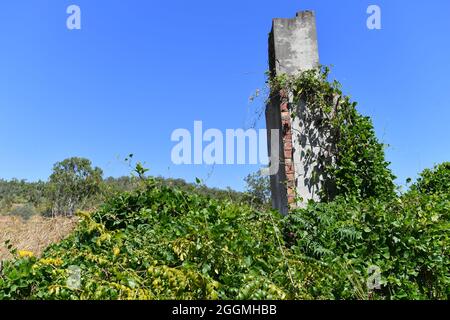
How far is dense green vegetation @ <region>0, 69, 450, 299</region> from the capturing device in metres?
2.98

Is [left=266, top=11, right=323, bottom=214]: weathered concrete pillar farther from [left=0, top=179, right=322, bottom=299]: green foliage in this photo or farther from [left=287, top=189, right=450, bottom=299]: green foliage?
[left=0, top=179, right=322, bottom=299]: green foliage

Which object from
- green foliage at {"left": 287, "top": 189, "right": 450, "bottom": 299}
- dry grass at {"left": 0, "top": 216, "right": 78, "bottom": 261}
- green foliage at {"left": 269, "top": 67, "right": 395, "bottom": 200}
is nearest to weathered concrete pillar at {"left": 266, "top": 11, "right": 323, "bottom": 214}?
green foliage at {"left": 269, "top": 67, "right": 395, "bottom": 200}

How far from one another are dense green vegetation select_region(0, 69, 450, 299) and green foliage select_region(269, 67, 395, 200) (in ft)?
2.68

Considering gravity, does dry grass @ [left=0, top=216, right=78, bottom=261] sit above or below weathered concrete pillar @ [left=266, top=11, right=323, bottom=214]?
below

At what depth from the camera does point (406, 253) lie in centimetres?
415

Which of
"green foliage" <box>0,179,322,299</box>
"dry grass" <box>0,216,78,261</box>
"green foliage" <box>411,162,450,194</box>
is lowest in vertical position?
"green foliage" <box>0,179,322,299</box>

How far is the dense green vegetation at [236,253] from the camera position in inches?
117

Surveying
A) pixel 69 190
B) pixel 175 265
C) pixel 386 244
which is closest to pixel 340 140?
pixel 386 244

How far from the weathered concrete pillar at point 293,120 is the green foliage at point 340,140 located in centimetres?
14

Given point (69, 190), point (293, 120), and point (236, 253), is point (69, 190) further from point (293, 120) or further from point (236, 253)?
point (236, 253)

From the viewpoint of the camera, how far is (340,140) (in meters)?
7.09

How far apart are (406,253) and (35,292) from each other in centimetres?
325
